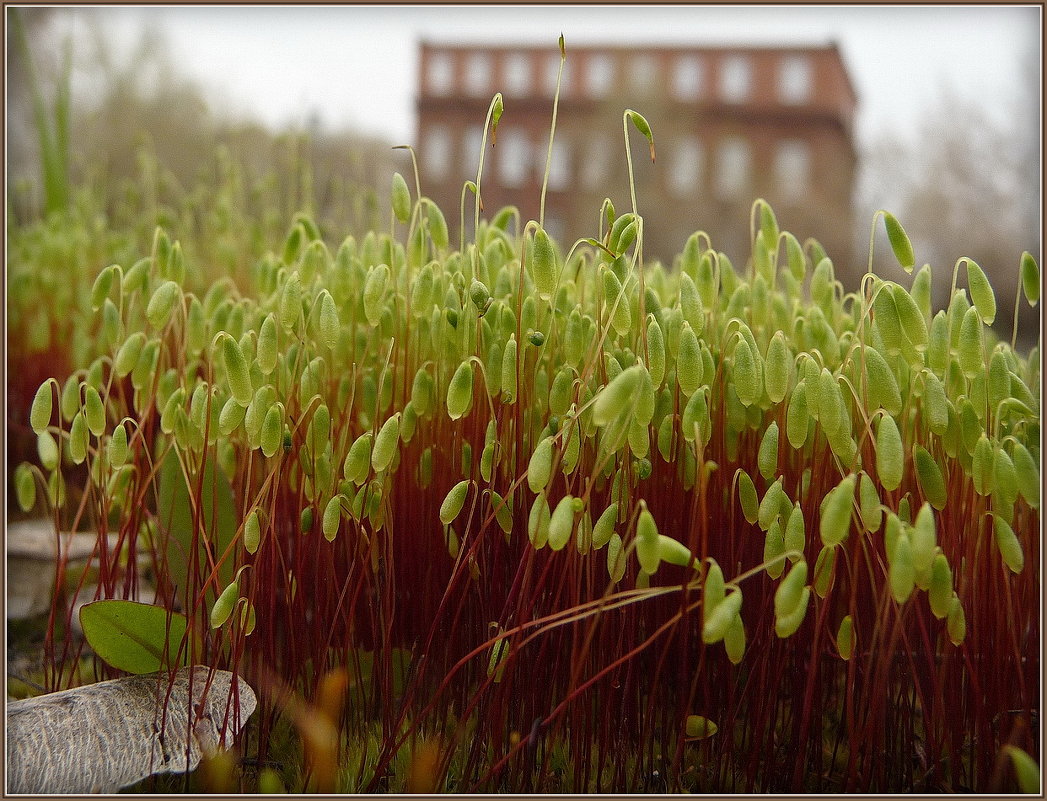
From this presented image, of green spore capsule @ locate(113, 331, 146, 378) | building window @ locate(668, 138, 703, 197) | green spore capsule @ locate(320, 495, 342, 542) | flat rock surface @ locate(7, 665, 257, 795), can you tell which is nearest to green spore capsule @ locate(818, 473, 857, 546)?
green spore capsule @ locate(320, 495, 342, 542)

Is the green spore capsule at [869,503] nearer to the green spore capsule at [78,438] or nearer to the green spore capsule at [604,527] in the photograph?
the green spore capsule at [604,527]

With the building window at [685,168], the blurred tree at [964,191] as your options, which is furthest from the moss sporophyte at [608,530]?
the building window at [685,168]

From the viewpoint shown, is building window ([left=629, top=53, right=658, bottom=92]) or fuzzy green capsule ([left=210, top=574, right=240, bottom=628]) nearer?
fuzzy green capsule ([left=210, top=574, right=240, bottom=628])

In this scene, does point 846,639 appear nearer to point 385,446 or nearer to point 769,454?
point 769,454

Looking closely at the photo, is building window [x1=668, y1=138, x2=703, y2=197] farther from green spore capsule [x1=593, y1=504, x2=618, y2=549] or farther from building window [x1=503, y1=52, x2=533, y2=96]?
green spore capsule [x1=593, y1=504, x2=618, y2=549]

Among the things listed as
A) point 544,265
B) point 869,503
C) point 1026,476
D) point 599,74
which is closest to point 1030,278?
point 1026,476

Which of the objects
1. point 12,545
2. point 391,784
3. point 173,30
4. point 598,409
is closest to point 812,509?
point 598,409
